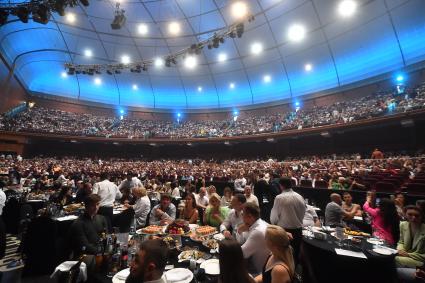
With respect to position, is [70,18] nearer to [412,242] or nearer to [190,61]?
[190,61]

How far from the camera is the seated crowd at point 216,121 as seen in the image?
17.2 meters

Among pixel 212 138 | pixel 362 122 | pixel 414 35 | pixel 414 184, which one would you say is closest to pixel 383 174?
pixel 414 184

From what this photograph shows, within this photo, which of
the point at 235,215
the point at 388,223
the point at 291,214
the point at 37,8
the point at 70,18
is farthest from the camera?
the point at 70,18

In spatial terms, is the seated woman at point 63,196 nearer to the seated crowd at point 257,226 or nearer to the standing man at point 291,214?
the seated crowd at point 257,226

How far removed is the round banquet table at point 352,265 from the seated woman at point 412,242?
37 cm

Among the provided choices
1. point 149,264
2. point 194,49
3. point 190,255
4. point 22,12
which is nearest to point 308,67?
point 194,49

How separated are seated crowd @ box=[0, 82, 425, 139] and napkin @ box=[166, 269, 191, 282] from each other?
58.7ft

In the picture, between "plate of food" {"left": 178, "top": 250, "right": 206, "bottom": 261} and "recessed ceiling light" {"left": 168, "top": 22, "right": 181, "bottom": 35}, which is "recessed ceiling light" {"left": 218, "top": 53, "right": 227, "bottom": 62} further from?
"plate of food" {"left": 178, "top": 250, "right": 206, "bottom": 261}

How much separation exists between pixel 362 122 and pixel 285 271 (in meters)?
17.9

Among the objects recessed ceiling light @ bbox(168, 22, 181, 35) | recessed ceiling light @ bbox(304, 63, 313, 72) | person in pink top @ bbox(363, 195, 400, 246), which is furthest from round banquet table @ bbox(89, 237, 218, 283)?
recessed ceiling light @ bbox(168, 22, 181, 35)

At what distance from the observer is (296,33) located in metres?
21.0

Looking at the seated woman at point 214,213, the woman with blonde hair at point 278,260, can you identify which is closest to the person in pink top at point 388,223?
the seated woman at point 214,213

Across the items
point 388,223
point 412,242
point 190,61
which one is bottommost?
point 412,242

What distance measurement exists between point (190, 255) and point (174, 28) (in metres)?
26.4
